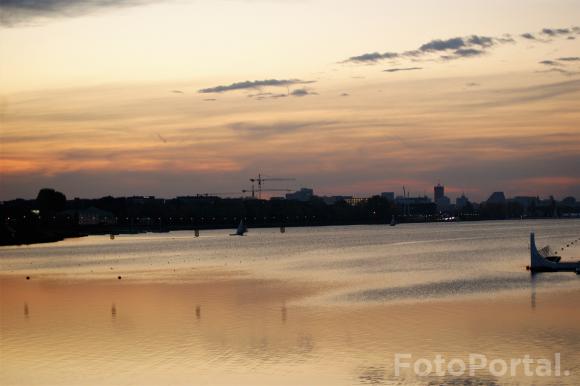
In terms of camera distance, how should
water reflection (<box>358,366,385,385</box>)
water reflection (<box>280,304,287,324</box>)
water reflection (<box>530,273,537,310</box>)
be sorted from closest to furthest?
water reflection (<box>358,366,385,385</box>) < water reflection (<box>280,304,287,324</box>) < water reflection (<box>530,273,537,310</box>)

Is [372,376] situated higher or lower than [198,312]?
lower

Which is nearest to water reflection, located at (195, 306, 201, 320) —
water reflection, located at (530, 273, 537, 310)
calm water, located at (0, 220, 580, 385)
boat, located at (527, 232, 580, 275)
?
calm water, located at (0, 220, 580, 385)

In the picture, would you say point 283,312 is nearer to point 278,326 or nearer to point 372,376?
point 278,326

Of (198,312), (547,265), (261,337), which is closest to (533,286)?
(547,265)

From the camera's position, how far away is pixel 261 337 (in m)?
37.6

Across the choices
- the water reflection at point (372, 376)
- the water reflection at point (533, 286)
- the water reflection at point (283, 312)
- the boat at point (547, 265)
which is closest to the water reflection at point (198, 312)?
the water reflection at point (283, 312)

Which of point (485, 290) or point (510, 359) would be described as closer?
point (510, 359)

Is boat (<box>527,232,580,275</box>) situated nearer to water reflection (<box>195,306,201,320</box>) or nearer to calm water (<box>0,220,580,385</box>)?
calm water (<box>0,220,580,385</box>)

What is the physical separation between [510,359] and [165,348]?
13889 millimetres

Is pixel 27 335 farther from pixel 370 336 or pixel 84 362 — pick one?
pixel 370 336

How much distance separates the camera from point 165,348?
3506 centimetres

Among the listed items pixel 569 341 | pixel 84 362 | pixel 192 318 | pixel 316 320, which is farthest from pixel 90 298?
pixel 569 341

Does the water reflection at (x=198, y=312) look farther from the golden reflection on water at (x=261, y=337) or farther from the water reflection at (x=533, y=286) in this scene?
the water reflection at (x=533, y=286)

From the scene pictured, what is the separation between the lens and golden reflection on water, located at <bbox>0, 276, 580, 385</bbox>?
29672mm
